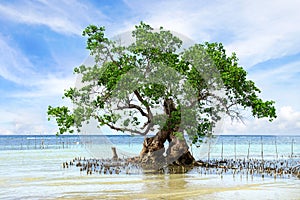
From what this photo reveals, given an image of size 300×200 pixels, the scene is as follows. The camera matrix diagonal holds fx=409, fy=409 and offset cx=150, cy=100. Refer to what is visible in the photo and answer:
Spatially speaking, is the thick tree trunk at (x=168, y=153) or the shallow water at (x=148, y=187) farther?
the thick tree trunk at (x=168, y=153)

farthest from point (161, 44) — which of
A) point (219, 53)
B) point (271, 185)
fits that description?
point (271, 185)

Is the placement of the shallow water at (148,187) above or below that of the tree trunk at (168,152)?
below

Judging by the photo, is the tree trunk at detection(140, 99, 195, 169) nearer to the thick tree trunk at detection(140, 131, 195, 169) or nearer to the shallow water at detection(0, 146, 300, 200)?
the thick tree trunk at detection(140, 131, 195, 169)

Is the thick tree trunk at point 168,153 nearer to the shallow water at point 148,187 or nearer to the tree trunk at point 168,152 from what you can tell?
the tree trunk at point 168,152

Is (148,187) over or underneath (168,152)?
underneath

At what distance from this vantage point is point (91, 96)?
20391 mm

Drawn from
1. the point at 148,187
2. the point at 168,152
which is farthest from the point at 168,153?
the point at 148,187

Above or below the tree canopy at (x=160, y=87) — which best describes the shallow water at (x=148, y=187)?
below

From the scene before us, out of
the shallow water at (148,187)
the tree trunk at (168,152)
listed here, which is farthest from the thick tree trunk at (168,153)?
the shallow water at (148,187)

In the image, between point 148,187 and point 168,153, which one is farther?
point 168,153

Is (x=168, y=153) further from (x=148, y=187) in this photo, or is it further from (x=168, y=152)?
(x=148, y=187)

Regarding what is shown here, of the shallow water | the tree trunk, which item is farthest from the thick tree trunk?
the shallow water

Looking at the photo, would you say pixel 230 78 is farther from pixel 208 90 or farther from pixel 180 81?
pixel 180 81

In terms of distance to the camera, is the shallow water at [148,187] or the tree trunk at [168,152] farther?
the tree trunk at [168,152]
